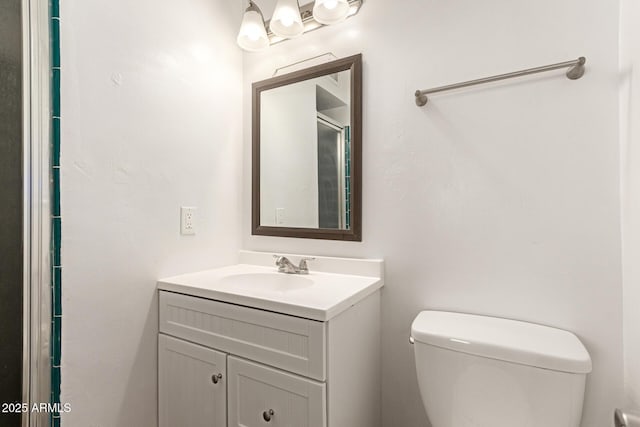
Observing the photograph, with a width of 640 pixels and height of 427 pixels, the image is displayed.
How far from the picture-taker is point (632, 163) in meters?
0.87

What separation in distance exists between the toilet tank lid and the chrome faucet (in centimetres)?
53

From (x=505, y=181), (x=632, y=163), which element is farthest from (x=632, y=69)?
A: (x=505, y=181)

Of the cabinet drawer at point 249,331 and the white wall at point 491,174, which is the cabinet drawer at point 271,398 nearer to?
the cabinet drawer at point 249,331

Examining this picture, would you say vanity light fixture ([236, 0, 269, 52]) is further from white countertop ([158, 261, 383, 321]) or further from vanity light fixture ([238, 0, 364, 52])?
white countertop ([158, 261, 383, 321])

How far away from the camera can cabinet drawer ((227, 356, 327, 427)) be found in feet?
2.95

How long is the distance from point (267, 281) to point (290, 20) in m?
1.18

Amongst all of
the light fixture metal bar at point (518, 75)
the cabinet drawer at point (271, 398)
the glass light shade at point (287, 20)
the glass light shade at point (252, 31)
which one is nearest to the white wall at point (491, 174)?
the light fixture metal bar at point (518, 75)

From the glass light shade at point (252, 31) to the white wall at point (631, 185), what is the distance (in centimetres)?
133

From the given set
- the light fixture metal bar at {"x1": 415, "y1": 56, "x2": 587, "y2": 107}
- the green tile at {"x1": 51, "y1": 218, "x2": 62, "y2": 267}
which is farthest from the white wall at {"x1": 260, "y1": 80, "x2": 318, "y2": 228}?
the green tile at {"x1": 51, "y1": 218, "x2": 62, "y2": 267}

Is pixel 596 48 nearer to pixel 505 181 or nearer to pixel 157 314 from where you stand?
pixel 505 181

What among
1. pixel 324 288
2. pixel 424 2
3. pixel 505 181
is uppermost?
pixel 424 2

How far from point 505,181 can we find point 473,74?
1.36 feet

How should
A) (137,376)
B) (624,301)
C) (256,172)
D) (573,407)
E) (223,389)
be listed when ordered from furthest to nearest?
(256,172)
(137,376)
(223,389)
(624,301)
(573,407)

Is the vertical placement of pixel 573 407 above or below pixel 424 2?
below
